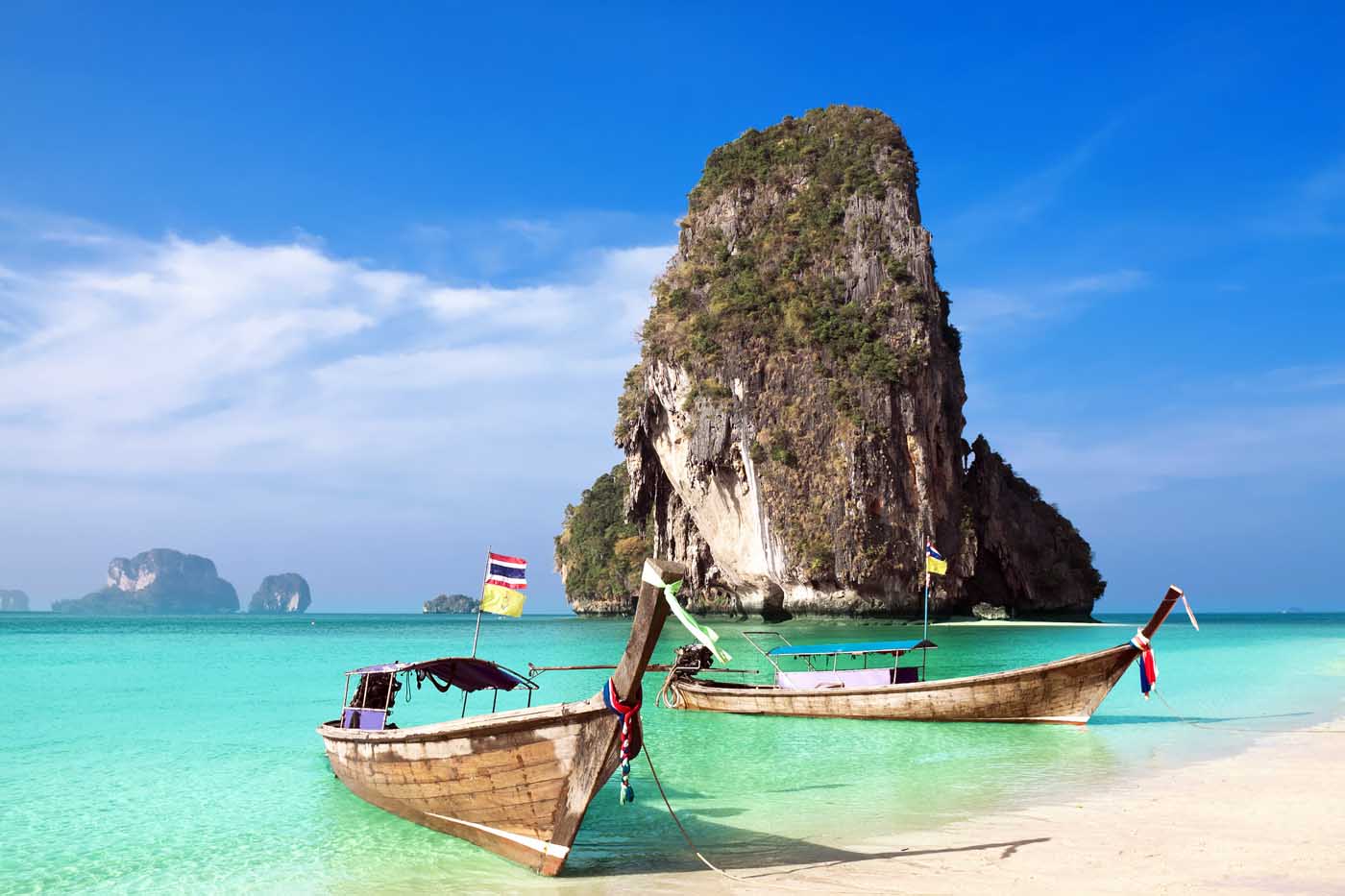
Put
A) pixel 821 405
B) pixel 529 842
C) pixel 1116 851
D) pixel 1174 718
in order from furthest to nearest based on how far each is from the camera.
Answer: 1. pixel 821 405
2. pixel 1174 718
3. pixel 1116 851
4. pixel 529 842

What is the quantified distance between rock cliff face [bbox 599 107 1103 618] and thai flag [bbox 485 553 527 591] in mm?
40472

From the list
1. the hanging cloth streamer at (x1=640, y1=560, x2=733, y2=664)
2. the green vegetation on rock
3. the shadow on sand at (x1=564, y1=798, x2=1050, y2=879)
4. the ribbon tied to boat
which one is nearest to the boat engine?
the shadow on sand at (x1=564, y1=798, x2=1050, y2=879)

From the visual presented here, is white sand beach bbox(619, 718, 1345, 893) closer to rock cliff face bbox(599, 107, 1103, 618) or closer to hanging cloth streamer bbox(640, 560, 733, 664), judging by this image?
hanging cloth streamer bbox(640, 560, 733, 664)

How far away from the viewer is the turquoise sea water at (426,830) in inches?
329

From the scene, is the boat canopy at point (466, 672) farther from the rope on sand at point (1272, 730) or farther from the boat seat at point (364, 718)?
the rope on sand at point (1272, 730)

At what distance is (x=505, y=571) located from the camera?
10.7 m

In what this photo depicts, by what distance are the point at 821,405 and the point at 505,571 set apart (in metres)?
42.6

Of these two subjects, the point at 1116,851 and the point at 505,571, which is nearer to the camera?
the point at 1116,851

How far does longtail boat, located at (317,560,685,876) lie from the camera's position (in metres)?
6.82

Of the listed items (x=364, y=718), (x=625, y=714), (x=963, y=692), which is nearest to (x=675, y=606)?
(x=625, y=714)

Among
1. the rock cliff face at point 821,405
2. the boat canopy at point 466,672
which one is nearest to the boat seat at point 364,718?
the boat canopy at point 466,672

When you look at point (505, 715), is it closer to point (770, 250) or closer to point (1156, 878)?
point (1156, 878)

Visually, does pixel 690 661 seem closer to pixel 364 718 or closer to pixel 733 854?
pixel 364 718

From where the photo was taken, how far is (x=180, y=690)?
23.8 metres
